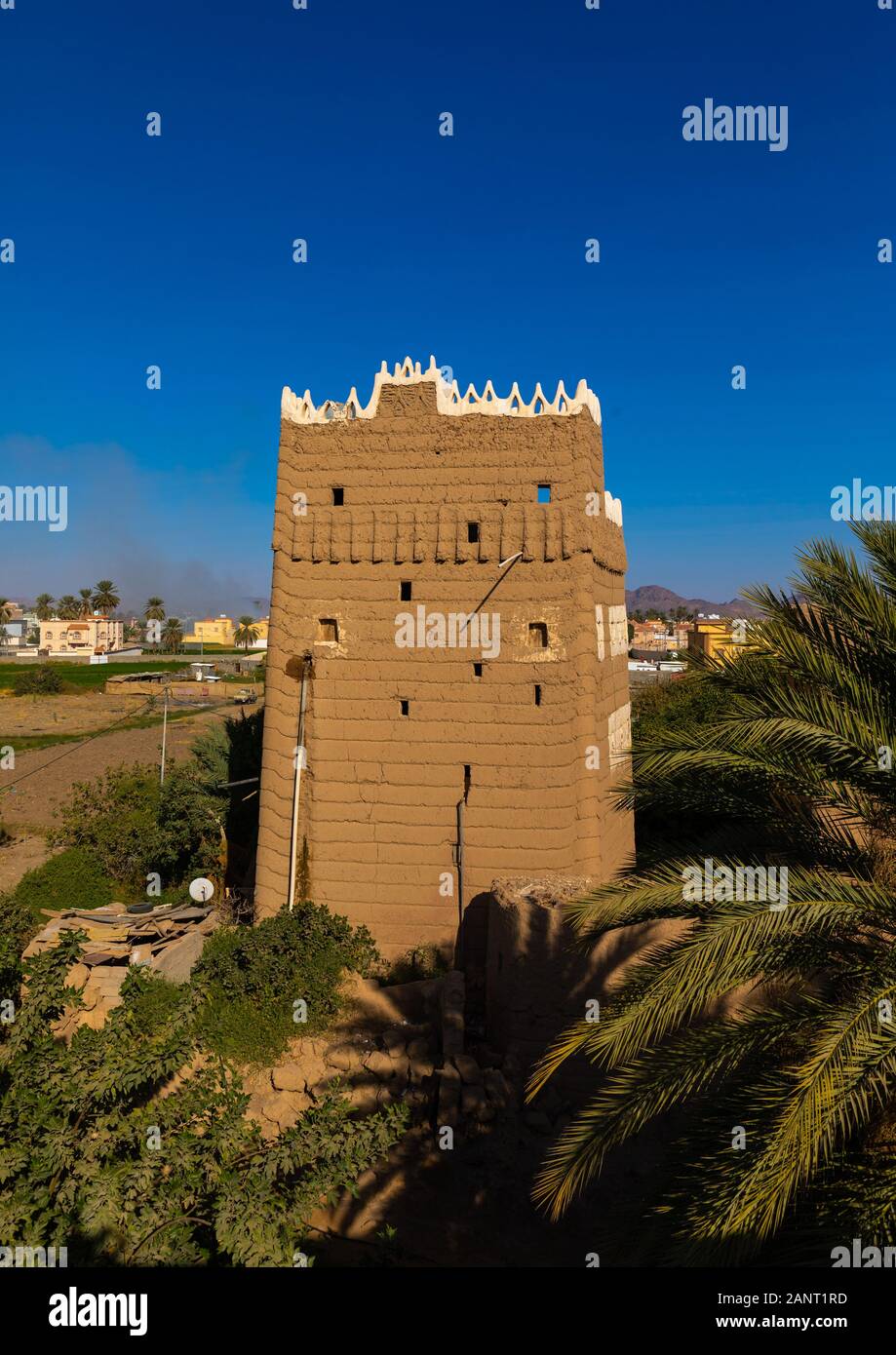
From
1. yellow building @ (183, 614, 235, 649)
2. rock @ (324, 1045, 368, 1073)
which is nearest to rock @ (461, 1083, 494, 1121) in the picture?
rock @ (324, 1045, 368, 1073)

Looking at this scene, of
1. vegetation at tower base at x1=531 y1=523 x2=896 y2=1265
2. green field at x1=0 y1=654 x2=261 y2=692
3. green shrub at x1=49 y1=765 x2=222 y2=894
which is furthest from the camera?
green field at x1=0 y1=654 x2=261 y2=692

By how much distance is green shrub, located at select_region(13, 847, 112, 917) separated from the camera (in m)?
18.5

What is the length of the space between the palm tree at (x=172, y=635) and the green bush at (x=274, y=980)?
12033 centimetres

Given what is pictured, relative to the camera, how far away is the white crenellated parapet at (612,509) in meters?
15.0

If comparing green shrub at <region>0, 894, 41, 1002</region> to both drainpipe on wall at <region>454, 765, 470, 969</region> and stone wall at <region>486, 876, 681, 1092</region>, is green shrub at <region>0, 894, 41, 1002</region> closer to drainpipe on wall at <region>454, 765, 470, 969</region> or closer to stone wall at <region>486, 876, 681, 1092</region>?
drainpipe on wall at <region>454, 765, 470, 969</region>

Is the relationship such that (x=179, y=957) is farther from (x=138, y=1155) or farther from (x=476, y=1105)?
(x=138, y=1155)

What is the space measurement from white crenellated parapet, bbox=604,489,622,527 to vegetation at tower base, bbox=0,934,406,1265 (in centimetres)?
1122

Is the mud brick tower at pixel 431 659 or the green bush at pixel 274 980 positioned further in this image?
the mud brick tower at pixel 431 659

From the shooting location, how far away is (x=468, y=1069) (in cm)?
1004

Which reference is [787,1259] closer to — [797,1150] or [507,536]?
[797,1150]

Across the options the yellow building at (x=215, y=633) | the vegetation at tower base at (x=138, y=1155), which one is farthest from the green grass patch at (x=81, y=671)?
the vegetation at tower base at (x=138, y=1155)

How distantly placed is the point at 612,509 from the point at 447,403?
4.07 metres

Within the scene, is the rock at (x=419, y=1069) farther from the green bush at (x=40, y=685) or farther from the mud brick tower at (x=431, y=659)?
the green bush at (x=40, y=685)

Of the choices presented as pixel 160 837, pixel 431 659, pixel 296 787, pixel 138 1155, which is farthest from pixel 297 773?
pixel 138 1155
